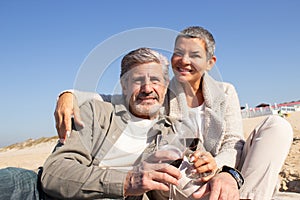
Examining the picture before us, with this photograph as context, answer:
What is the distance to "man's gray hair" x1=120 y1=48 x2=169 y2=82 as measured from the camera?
1561mm

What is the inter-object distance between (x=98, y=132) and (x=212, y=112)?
72cm

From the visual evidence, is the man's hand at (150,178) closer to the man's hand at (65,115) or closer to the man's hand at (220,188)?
the man's hand at (220,188)

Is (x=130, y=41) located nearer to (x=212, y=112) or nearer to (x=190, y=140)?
(x=190, y=140)

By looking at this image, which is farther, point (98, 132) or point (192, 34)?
point (192, 34)

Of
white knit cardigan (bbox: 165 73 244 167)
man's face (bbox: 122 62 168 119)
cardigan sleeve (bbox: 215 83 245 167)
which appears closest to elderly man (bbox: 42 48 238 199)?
man's face (bbox: 122 62 168 119)

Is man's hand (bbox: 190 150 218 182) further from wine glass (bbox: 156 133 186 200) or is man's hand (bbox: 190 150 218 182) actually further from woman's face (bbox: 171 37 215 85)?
woman's face (bbox: 171 37 215 85)

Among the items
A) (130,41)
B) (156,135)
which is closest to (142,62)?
(130,41)

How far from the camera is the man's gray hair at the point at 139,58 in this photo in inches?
61.4

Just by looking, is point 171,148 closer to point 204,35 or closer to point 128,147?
point 128,147

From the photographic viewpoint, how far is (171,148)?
1558 mm

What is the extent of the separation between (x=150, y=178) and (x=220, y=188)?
36 centimetres

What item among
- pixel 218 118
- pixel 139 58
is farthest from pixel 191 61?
pixel 139 58

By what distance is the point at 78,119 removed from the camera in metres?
1.55

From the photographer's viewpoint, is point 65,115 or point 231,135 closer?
point 65,115
